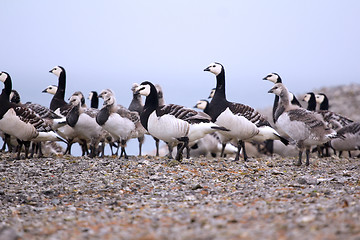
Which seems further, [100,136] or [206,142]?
[206,142]

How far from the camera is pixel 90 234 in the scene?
603 cm

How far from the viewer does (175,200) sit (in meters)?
8.85

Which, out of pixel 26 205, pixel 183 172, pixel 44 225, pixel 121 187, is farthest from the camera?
pixel 183 172

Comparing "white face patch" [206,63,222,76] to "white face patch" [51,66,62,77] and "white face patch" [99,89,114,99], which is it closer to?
"white face patch" [99,89,114,99]

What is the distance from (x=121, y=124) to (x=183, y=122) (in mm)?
2516

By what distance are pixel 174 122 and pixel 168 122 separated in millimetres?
151

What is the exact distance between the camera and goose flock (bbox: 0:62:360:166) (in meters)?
13.0

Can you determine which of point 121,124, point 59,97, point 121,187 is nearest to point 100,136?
point 121,124

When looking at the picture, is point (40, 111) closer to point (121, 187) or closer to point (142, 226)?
point (121, 187)

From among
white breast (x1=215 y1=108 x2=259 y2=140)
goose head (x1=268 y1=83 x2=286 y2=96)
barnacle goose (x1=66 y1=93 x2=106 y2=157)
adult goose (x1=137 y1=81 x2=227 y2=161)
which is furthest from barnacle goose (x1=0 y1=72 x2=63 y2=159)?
goose head (x1=268 y1=83 x2=286 y2=96)

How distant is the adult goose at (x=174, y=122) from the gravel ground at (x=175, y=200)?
734 mm

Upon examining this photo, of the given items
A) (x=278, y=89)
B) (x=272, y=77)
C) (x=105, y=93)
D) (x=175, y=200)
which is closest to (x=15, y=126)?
(x=105, y=93)

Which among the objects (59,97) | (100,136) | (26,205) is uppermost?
(59,97)

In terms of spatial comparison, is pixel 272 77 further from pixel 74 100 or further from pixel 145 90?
pixel 74 100
